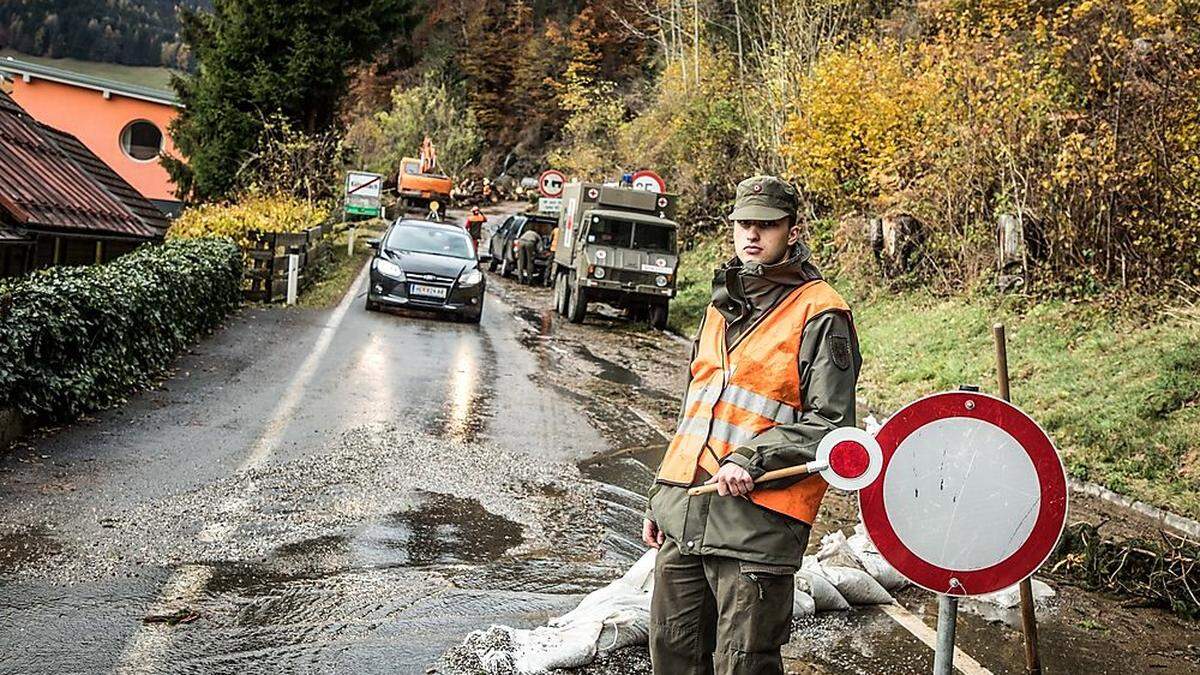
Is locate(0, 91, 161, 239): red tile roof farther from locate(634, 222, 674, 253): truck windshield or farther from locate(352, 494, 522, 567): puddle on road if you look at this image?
locate(352, 494, 522, 567): puddle on road

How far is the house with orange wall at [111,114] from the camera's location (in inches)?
1578

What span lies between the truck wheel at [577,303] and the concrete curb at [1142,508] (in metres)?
13.1

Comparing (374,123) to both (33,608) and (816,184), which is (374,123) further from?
(33,608)

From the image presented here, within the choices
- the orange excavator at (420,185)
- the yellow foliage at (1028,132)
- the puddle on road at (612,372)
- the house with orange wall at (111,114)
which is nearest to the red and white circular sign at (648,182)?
the yellow foliage at (1028,132)

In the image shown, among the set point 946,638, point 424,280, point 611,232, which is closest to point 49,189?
point 424,280

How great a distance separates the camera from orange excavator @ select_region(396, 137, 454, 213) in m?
60.0

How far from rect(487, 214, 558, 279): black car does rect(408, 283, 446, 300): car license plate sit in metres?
11.9

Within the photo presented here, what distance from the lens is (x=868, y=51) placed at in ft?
67.3

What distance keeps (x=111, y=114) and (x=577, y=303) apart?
83.9 feet

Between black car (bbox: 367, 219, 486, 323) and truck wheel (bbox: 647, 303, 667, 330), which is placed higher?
black car (bbox: 367, 219, 486, 323)

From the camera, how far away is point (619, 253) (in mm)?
22281

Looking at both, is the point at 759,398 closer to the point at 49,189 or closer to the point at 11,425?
the point at 11,425

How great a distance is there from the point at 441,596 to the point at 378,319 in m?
14.0


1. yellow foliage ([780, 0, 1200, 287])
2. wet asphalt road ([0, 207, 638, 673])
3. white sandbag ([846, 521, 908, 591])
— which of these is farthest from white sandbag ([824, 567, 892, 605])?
yellow foliage ([780, 0, 1200, 287])
